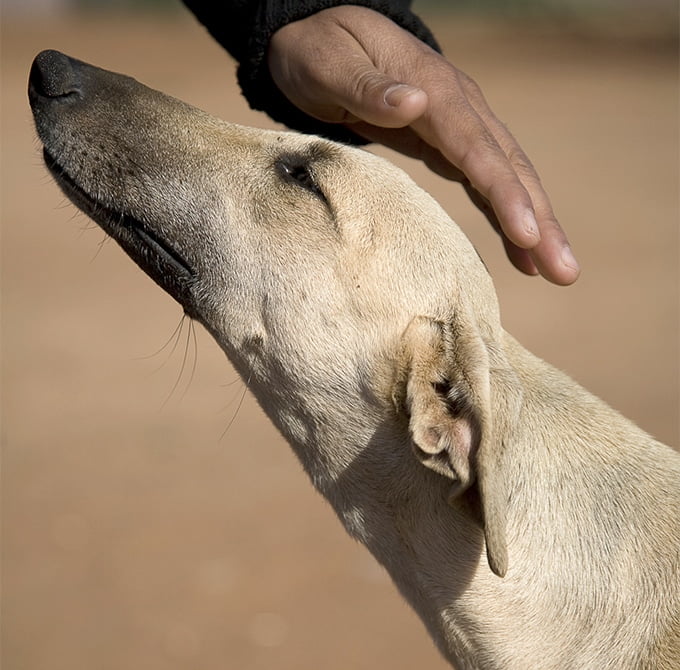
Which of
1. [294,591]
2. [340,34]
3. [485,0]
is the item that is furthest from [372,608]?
[485,0]

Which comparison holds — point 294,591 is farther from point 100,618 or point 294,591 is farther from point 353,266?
point 353,266

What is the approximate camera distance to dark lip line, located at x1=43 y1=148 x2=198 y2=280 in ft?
11.0

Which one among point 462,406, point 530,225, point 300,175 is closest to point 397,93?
point 300,175

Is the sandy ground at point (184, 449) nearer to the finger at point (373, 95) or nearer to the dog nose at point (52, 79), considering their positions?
the dog nose at point (52, 79)

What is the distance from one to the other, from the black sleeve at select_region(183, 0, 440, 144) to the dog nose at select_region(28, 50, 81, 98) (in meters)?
0.81

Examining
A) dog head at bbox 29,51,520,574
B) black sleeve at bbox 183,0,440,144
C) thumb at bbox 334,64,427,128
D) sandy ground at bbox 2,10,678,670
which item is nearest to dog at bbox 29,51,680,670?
dog head at bbox 29,51,520,574

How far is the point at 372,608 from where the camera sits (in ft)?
18.8

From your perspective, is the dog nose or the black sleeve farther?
the black sleeve

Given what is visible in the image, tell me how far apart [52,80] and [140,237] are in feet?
1.86

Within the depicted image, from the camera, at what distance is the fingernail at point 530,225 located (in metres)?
3.17

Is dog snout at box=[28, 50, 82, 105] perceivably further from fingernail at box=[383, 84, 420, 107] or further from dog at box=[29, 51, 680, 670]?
fingernail at box=[383, 84, 420, 107]

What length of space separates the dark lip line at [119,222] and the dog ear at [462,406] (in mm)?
789

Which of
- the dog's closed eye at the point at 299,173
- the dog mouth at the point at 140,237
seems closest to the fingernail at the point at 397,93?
the dog's closed eye at the point at 299,173

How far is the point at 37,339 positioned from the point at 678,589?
7393mm
